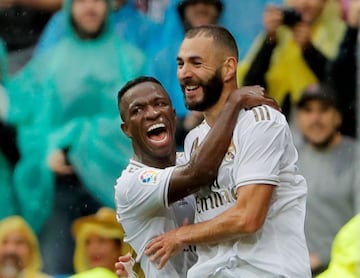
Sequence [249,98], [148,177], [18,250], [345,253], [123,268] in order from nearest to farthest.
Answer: [249,98]
[148,177]
[123,268]
[345,253]
[18,250]

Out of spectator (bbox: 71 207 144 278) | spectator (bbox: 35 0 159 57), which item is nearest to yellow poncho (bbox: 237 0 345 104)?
spectator (bbox: 35 0 159 57)

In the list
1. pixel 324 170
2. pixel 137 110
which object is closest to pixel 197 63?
pixel 137 110

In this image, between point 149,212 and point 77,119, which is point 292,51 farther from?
point 149,212

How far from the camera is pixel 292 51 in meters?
6.22

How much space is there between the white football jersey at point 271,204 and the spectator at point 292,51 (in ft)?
4.95

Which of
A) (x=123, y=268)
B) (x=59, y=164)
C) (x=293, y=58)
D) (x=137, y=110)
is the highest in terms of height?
(x=137, y=110)

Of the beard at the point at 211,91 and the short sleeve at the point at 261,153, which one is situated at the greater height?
the beard at the point at 211,91

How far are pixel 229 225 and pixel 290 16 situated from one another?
1885mm

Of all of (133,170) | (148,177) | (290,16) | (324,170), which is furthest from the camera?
(290,16)

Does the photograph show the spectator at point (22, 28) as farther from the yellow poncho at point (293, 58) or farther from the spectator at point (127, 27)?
the yellow poncho at point (293, 58)

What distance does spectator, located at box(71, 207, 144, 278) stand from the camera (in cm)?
619

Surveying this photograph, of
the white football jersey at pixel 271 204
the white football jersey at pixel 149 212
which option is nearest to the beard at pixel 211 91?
the white football jersey at pixel 271 204

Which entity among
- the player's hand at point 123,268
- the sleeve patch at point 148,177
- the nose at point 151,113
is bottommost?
the player's hand at point 123,268

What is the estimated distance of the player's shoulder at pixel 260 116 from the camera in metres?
4.58
